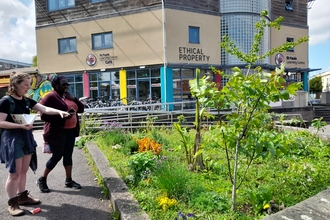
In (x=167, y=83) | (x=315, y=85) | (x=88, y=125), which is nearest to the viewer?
(x=88, y=125)

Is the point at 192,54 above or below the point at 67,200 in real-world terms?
above

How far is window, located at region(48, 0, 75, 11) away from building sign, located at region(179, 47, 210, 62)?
31.0ft

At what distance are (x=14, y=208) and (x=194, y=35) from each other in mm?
17636

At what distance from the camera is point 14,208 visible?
3.41 m

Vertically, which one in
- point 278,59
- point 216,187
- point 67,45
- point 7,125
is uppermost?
point 67,45

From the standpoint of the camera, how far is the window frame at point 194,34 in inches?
754

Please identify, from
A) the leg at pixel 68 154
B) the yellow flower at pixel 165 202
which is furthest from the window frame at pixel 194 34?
the yellow flower at pixel 165 202

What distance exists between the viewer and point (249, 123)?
271 cm

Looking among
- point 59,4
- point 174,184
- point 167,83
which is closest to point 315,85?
point 167,83

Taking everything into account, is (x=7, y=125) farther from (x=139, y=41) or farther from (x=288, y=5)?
(x=288, y=5)

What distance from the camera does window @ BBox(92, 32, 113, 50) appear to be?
20.1 metres

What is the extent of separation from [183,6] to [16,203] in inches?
689

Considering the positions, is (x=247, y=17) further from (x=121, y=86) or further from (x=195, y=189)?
(x=195, y=189)

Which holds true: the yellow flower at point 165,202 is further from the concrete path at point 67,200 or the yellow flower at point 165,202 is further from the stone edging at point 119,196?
the concrete path at point 67,200
